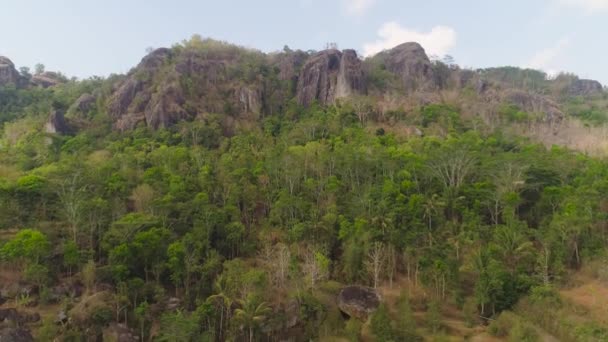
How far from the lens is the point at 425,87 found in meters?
70.1

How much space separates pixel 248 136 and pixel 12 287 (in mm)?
30032

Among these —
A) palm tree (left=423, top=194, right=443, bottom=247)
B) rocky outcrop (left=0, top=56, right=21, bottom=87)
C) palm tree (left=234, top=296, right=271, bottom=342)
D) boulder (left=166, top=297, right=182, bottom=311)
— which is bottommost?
boulder (left=166, top=297, right=182, bottom=311)

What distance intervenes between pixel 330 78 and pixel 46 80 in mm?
63195

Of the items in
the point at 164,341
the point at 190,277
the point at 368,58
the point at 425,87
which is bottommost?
the point at 164,341

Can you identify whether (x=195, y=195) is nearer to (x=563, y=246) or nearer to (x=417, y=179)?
(x=417, y=179)

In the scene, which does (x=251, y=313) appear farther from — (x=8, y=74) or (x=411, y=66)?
(x=8, y=74)

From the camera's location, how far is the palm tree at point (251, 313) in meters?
23.4

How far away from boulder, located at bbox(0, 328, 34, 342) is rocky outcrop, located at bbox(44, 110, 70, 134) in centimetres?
4012

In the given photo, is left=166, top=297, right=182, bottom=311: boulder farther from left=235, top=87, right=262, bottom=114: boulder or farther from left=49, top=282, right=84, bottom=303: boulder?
left=235, top=87, right=262, bottom=114: boulder

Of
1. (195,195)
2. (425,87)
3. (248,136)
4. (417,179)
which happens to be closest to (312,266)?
(195,195)

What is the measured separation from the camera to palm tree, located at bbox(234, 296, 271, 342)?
2335 centimetres

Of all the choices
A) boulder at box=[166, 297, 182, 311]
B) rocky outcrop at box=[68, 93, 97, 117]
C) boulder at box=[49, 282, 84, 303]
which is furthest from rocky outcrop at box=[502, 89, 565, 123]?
boulder at box=[49, 282, 84, 303]

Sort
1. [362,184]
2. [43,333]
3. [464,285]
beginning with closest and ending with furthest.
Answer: [43,333], [464,285], [362,184]

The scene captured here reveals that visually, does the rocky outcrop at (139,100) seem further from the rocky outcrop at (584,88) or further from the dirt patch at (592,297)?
the rocky outcrop at (584,88)
